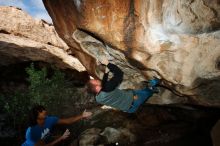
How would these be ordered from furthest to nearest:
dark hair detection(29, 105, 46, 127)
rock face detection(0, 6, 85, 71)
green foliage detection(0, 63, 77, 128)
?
rock face detection(0, 6, 85, 71) < green foliage detection(0, 63, 77, 128) < dark hair detection(29, 105, 46, 127)

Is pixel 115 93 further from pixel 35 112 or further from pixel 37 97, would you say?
pixel 37 97

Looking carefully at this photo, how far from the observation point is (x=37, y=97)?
9508mm

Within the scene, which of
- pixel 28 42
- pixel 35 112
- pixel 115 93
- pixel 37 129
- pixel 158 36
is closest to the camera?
pixel 35 112

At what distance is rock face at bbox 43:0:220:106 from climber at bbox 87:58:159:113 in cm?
53

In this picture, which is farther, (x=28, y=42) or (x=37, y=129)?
(x=28, y=42)

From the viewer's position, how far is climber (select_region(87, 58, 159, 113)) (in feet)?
19.6

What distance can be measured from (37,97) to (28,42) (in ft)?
11.4

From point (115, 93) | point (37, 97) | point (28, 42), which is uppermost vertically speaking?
point (28, 42)

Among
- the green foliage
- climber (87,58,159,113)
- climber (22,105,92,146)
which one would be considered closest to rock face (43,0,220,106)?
climber (87,58,159,113)

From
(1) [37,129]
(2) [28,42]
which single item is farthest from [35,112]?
(2) [28,42]

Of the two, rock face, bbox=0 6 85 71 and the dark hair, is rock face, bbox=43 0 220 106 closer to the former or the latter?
the dark hair

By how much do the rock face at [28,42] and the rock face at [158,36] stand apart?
4204 mm

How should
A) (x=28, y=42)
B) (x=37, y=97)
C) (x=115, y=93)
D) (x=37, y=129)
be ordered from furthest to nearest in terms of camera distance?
(x=28, y=42), (x=37, y=97), (x=115, y=93), (x=37, y=129)

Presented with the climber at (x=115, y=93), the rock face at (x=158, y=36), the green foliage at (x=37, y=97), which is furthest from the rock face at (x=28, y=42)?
the climber at (x=115, y=93)
